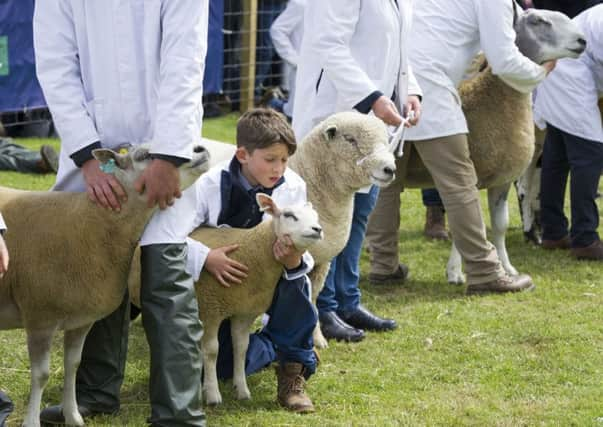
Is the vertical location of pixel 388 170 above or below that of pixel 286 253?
above

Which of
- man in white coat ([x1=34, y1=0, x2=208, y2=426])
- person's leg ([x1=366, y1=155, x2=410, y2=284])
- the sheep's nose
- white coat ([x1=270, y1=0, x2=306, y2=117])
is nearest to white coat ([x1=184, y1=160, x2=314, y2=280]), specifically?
the sheep's nose

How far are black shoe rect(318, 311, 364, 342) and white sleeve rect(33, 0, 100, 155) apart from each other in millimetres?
2068

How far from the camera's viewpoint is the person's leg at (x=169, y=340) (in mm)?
3836

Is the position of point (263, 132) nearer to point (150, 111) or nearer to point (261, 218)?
point (261, 218)

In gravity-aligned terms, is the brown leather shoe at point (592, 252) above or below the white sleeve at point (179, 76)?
below

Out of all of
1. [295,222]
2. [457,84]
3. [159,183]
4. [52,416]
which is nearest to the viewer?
[159,183]

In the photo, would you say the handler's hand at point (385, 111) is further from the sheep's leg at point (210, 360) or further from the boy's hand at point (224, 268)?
the sheep's leg at point (210, 360)

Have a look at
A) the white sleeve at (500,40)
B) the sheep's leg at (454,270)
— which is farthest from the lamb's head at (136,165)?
the sheep's leg at (454,270)

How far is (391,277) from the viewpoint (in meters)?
6.92

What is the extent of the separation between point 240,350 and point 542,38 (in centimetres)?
313

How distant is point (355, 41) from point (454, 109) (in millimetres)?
1126

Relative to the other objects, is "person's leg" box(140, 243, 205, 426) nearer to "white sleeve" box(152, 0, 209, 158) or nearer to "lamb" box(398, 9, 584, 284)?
"white sleeve" box(152, 0, 209, 158)

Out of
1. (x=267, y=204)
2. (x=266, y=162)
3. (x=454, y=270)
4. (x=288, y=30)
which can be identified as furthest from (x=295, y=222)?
(x=288, y=30)

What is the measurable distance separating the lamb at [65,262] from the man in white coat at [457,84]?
8.88 feet
